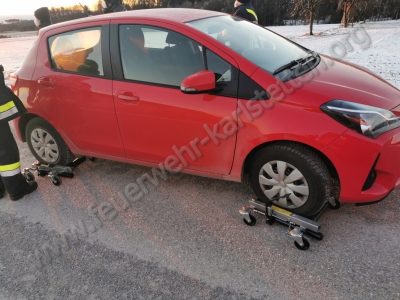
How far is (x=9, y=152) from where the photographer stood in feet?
11.2

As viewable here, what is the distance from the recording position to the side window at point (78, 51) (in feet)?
10.5

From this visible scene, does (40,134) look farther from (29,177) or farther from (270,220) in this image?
(270,220)

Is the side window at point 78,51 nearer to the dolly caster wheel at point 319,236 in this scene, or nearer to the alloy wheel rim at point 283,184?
the alloy wheel rim at point 283,184

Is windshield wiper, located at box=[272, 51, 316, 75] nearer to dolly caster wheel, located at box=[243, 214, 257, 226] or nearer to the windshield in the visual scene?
the windshield

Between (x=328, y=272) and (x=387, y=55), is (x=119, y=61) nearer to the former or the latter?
(x=328, y=272)

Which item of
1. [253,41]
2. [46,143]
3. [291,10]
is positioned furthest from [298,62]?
[291,10]

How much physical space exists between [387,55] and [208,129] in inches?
337

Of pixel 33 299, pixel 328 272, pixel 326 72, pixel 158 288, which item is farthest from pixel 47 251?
pixel 326 72

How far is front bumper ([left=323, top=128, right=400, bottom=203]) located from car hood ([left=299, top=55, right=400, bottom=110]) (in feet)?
1.01

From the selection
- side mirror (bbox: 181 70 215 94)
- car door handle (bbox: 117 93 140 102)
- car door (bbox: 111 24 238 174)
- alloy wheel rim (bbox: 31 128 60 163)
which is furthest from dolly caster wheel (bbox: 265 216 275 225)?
alloy wheel rim (bbox: 31 128 60 163)

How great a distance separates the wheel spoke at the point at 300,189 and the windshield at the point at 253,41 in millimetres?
965

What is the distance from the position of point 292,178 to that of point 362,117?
27.0 inches

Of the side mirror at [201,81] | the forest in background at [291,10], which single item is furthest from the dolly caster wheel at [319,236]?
the forest in background at [291,10]

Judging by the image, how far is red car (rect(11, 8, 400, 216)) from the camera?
7.98 ft
